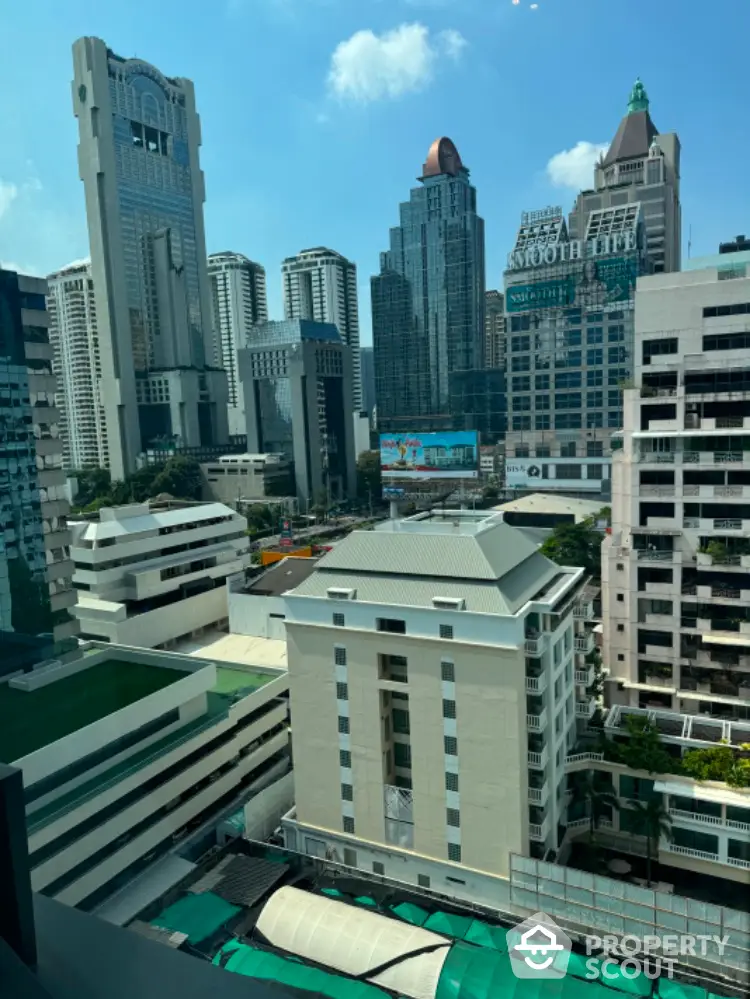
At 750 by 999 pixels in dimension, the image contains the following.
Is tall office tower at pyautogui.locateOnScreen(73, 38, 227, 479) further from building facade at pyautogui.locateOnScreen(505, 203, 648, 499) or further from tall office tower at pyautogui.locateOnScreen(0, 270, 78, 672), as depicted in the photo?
tall office tower at pyautogui.locateOnScreen(0, 270, 78, 672)

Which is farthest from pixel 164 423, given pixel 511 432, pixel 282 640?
pixel 282 640

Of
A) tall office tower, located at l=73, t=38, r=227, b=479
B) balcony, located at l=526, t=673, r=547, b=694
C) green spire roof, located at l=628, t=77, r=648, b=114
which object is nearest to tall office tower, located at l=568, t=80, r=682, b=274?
green spire roof, located at l=628, t=77, r=648, b=114

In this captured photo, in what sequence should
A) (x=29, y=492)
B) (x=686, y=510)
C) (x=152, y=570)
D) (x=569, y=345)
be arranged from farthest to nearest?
(x=569, y=345) < (x=152, y=570) < (x=29, y=492) < (x=686, y=510)

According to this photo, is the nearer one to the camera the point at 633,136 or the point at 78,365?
the point at 633,136

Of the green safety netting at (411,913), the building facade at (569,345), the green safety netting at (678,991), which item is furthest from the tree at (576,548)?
the green safety netting at (678,991)

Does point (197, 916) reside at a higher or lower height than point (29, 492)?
lower

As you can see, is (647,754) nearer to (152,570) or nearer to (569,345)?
(152,570)

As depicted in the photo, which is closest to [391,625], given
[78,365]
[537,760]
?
[537,760]
